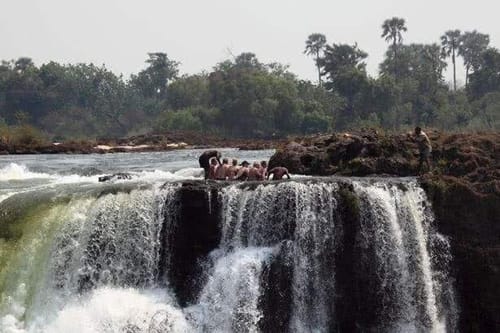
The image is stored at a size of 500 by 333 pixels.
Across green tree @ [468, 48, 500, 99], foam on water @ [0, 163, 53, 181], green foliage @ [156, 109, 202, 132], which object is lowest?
foam on water @ [0, 163, 53, 181]

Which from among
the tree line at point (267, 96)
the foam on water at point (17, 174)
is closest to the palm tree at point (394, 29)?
the tree line at point (267, 96)

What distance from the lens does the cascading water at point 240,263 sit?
47.2 ft

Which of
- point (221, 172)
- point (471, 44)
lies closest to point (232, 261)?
point (221, 172)

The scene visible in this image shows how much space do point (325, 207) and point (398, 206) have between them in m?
1.54

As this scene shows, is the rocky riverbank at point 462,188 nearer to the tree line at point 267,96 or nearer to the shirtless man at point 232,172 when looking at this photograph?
the shirtless man at point 232,172

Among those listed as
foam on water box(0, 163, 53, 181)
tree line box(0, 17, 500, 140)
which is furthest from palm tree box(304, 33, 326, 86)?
foam on water box(0, 163, 53, 181)

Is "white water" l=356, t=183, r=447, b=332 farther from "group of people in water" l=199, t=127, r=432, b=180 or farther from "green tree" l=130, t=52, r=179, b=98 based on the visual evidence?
"green tree" l=130, t=52, r=179, b=98

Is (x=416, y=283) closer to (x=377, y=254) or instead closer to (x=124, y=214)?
(x=377, y=254)

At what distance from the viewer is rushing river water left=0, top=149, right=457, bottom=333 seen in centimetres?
1439

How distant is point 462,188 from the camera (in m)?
15.8

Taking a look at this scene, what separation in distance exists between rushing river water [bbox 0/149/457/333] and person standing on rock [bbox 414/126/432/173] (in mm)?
3390

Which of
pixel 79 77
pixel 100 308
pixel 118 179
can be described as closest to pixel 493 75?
pixel 79 77

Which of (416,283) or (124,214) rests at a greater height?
(124,214)

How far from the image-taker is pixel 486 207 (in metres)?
15.7
